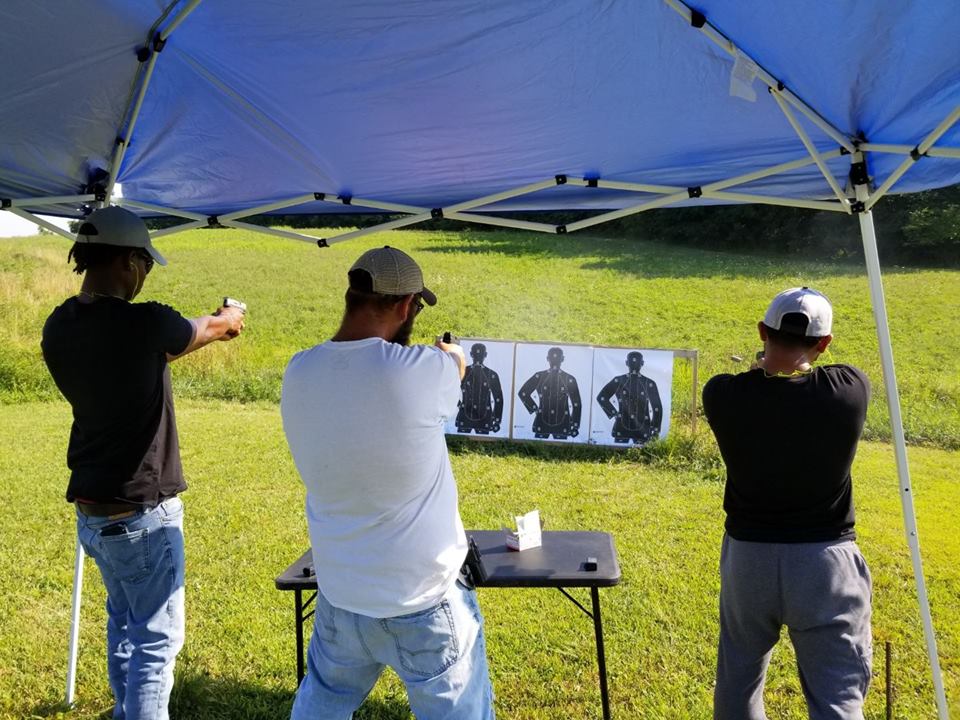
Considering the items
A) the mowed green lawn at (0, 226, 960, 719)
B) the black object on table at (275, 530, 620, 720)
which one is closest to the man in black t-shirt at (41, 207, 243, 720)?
the black object on table at (275, 530, 620, 720)

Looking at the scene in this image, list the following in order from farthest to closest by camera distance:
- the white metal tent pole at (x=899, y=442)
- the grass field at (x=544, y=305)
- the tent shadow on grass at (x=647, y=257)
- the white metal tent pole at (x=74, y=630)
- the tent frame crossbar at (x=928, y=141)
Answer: the tent shadow on grass at (x=647, y=257) → the grass field at (x=544, y=305) → the white metal tent pole at (x=74, y=630) → the white metal tent pole at (x=899, y=442) → the tent frame crossbar at (x=928, y=141)

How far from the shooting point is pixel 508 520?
17.3 feet

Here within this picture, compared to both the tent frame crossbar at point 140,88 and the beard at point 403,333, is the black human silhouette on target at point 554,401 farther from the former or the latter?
the beard at point 403,333

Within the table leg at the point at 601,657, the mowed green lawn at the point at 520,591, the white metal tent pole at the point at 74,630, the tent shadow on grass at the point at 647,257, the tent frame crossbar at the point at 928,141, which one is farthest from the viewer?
the tent shadow on grass at the point at 647,257

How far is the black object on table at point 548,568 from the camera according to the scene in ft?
7.93

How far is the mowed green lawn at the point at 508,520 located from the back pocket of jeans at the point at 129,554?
102cm

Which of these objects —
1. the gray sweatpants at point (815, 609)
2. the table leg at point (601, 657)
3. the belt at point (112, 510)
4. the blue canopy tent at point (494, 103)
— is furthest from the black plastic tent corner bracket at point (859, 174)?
the belt at point (112, 510)

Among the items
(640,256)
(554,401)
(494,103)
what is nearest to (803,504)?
(494,103)

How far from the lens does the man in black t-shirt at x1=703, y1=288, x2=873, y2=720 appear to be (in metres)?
1.90

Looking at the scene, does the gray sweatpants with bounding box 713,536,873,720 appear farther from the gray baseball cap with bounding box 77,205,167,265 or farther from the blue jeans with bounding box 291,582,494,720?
the gray baseball cap with bounding box 77,205,167,265

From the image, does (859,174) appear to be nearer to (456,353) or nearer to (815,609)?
(815,609)

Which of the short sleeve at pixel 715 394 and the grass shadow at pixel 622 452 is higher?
the short sleeve at pixel 715 394

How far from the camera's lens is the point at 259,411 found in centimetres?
905

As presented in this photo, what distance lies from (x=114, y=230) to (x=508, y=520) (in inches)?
147
